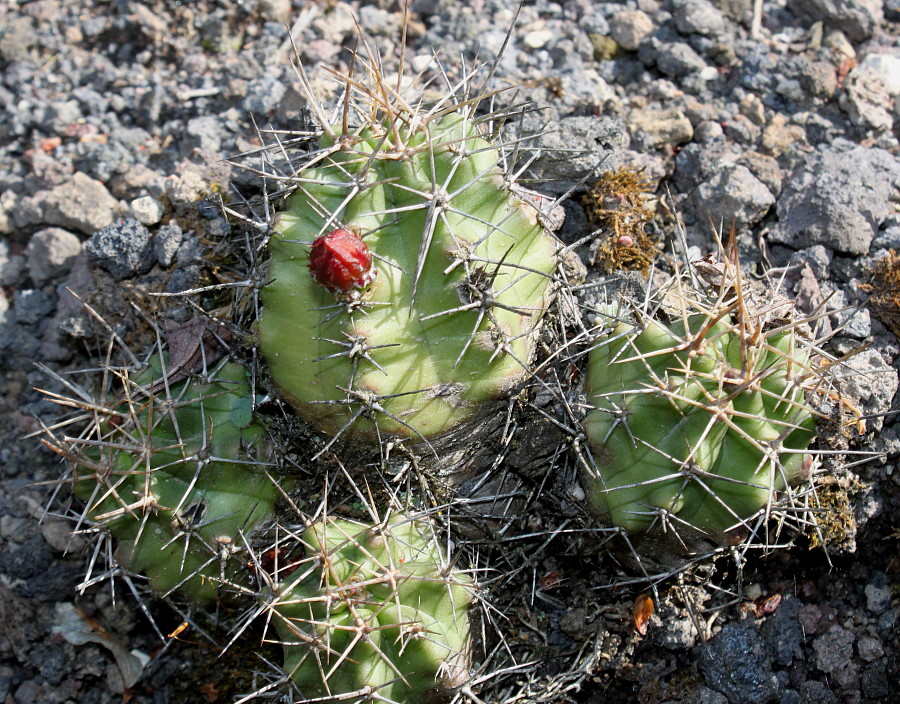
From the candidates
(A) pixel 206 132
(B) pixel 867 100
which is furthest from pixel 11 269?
(B) pixel 867 100

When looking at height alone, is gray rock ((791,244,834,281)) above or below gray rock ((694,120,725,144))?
Answer: below

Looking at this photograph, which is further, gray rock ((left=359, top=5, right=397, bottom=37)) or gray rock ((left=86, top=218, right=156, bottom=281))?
gray rock ((left=359, top=5, right=397, bottom=37))

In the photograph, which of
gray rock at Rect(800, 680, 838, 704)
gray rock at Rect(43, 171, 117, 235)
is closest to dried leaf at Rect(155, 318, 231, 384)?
gray rock at Rect(43, 171, 117, 235)

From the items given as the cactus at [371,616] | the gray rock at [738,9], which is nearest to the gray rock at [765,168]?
the gray rock at [738,9]

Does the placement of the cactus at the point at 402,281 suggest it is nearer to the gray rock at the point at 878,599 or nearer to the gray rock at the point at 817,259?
the gray rock at the point at 817,259

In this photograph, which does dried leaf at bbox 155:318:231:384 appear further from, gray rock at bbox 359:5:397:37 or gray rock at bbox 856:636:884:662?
gray rock at bbox 856:636:884:662

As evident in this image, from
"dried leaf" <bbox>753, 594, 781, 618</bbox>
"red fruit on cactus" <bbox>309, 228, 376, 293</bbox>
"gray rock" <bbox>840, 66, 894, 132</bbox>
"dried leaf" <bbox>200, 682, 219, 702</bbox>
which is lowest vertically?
"dried leaf" <bbox>200, 682, 219, 702</bbox>

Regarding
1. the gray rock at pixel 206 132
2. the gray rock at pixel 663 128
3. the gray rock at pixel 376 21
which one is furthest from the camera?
the gray rock at pixel 376 21
